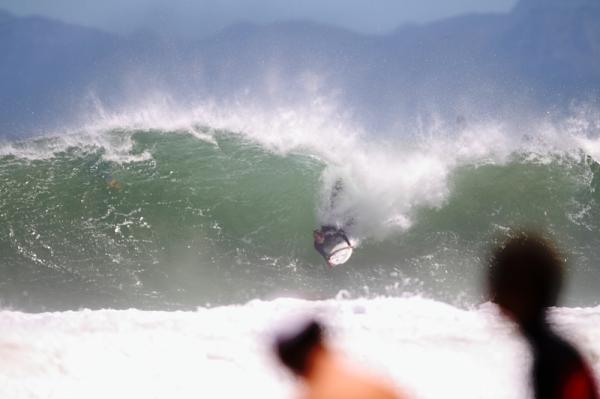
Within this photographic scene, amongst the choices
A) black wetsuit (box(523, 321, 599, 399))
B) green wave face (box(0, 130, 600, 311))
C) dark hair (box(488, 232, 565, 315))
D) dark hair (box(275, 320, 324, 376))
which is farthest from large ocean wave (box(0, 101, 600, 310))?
black wetsuit (box(523, 321, 599, 399))

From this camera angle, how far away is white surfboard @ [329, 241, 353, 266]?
20.6 ft

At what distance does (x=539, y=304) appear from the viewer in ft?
22.0

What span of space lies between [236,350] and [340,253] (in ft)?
7.43

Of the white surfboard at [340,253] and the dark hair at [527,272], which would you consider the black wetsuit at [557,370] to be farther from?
the white surfboard at [340,253]

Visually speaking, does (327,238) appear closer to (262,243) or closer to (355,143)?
(262,243)

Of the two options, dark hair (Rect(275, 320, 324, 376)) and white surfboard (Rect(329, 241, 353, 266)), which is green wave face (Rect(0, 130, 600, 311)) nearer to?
white surfboard (Rect(329, 241, 353, 266))

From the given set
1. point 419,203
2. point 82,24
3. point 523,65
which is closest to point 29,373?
point 82,24

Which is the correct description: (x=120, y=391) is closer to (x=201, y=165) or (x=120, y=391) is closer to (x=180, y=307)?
(x=180, y=307)

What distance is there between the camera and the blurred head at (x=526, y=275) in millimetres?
6680

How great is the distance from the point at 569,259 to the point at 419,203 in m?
2.86

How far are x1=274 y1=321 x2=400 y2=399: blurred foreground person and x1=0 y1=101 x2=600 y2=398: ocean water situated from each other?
27cm

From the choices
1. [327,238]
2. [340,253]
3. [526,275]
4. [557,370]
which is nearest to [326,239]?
[327,238]

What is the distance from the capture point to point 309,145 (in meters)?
7.14

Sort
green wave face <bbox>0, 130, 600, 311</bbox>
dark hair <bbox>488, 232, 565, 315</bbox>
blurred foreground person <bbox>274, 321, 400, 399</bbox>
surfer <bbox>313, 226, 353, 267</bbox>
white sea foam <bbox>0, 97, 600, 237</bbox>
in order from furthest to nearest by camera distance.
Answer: white sea foam <bbox>0, 97, 600, 237</bbox>
dark hair <bbox>488, 232, 565, 315</bbox>
green wave face <bbox>0, 130, 600, 311</bbox>
surfer <bbox>313, 226, 353, 267</bbox>
blurred foreground person <bbox>274, 321, 400, 399</bbox>
